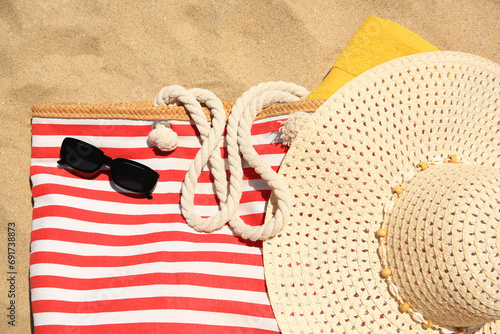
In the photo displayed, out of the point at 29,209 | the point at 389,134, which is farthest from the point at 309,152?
the point at 29,209

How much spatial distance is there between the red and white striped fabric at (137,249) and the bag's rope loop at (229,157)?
0.06 meters

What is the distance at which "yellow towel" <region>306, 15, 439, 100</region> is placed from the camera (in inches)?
51.3

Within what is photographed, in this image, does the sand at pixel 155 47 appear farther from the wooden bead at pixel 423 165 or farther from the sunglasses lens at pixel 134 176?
the wooden bead at pixel 423 165

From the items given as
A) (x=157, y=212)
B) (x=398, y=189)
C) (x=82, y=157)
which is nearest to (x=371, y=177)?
(x=398, y=189)

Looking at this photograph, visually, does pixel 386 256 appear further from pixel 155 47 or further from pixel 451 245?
pixel 155 47

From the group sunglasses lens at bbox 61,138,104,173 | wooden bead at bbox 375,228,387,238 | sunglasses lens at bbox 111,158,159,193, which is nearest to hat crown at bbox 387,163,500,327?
wooden bead at bbox 375,228,387,238

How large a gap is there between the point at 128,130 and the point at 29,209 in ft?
2.02

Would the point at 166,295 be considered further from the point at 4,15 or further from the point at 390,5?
the point at 390,5

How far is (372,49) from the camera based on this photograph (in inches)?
52.1

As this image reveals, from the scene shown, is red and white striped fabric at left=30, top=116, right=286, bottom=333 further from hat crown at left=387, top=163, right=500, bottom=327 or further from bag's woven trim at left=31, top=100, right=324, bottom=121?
hat crown at left=387, top=163, right=500, bottom=327

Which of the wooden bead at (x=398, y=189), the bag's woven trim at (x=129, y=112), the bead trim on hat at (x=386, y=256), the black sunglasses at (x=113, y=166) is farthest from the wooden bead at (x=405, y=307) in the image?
the black sunglasses at (x=113, y=166)

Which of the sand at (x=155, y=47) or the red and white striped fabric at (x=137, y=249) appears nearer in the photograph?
the red and white striped fabric at (x=137, y=249)

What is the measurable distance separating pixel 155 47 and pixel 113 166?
64cm

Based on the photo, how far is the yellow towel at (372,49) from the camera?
1303 mm
